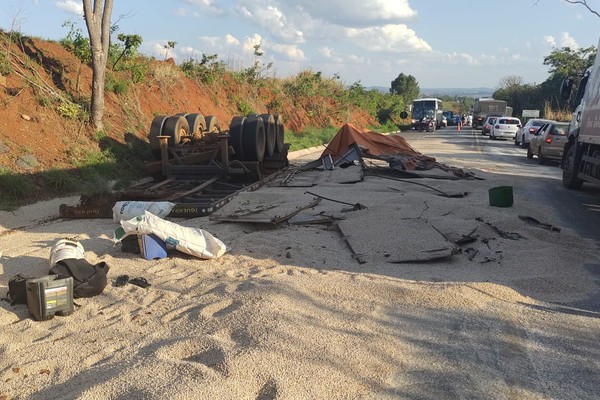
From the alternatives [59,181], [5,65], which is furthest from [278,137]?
[5,65]

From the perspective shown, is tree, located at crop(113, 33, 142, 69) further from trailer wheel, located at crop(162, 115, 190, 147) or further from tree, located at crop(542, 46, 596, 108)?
tree, located at crop(542, 46, 596, 108)

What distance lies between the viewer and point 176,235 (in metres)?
5.91

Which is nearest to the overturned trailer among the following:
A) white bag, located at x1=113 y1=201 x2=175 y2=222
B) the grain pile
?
white bag, located at x1=113 y1=201 x2=175 y2=222

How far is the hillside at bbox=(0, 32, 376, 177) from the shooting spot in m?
11.1

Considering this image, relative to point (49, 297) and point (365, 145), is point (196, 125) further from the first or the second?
point (49, 297)

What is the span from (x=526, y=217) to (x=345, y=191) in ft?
12.2

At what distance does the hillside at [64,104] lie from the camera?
11055 mm

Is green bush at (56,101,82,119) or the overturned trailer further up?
green bush at (56,101,82,119)

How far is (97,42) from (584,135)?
1130 cm

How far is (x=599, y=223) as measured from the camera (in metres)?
8.44

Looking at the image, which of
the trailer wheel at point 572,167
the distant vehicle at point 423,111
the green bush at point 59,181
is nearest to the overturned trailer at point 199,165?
the green bush at point 59,181

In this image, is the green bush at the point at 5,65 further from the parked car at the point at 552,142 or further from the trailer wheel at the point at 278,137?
the parked car at the point at 552,142

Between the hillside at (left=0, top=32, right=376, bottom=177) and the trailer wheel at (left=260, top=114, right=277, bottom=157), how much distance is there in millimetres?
3309

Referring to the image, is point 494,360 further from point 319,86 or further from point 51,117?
point 319,86
